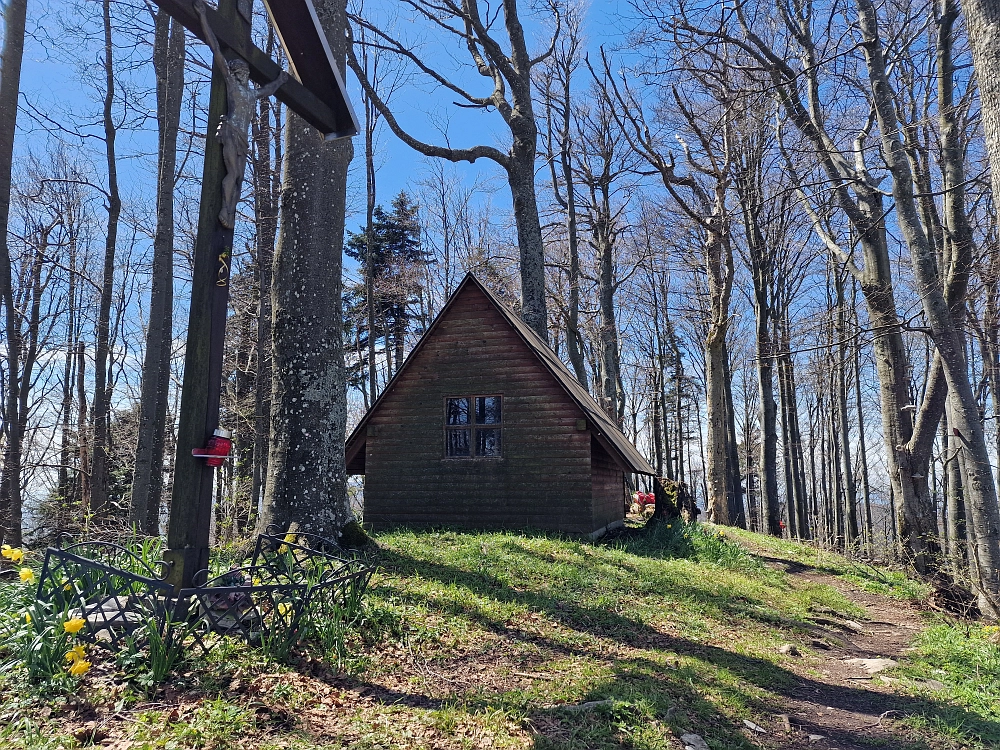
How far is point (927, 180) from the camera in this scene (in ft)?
39.8

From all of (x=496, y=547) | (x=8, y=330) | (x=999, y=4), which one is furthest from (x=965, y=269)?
(x=8, y=330)

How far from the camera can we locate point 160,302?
10.7 metres

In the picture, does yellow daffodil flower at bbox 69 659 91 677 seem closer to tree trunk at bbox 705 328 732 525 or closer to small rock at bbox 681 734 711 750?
small rock at bbox 681 734 711 750

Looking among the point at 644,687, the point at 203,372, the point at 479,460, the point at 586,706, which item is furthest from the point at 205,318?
the point at 479,460

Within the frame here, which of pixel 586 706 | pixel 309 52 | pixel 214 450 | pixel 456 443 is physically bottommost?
pixel 586 706

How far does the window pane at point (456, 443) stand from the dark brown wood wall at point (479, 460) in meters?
0.17

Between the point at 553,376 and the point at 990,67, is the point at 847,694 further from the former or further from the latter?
the point at 553,376

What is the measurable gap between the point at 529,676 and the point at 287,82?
5.32 meters

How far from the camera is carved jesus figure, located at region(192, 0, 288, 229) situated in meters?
4.55

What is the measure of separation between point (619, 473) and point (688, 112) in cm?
931

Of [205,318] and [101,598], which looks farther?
[205,318]

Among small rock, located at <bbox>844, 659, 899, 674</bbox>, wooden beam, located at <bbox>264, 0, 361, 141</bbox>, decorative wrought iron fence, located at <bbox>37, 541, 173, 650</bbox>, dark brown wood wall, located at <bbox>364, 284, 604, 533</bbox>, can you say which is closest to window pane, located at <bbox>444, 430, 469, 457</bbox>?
dark brown wood wall, located at <bbox>364, 284, 604, 533</bbox>

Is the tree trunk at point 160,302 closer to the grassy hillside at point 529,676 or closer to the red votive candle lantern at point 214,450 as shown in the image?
the grassy hillside at point 529,676

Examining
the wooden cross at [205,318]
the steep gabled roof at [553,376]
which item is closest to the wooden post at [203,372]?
the wooden cross at [205,318]
